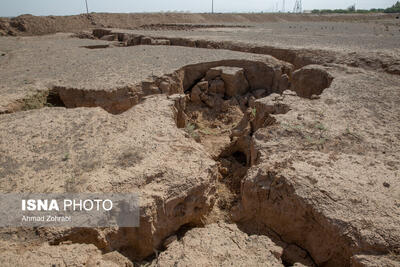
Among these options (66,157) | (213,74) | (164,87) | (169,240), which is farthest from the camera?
(213,74)

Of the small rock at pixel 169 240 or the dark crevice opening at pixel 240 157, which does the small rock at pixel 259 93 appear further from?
the small rock at pixel 169 240

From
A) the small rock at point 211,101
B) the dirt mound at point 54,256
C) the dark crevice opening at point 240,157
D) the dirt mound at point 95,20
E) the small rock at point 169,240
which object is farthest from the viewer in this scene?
the dirt mound at point 95,20

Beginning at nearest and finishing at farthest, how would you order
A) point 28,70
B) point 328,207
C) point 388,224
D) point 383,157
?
1. point 388,224
2. point 328,207
3. point 383,157
4. point 28,70

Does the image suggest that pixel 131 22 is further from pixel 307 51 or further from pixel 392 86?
pixel 392 86

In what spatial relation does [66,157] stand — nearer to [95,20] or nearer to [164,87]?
A: [164,87]

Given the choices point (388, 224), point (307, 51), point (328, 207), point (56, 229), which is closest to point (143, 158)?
point (56, 229)

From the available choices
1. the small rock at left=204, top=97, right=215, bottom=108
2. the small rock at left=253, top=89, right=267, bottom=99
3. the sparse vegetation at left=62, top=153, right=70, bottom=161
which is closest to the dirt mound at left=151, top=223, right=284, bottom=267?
the sparse vegetation at left=62, top=153, right=70, bottom=161

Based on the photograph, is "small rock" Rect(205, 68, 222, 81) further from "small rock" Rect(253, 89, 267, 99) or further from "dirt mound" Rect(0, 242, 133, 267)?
"dirt mound" Rect(0, 242, 133, 267)

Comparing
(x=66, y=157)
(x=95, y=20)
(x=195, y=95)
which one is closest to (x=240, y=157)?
(x=195, y=95)

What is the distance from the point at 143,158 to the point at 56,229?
3.42 ft

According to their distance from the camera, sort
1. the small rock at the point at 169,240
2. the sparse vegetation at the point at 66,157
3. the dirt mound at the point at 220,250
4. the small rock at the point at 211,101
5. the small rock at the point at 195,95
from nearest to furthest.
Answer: the dirt mound at the point at 220,250 < the small rock at the point at 169,240 < the sparse vegetation at the point at 66,157 < the small rock at the point at 195,95 < the small rock at the point at 211,101

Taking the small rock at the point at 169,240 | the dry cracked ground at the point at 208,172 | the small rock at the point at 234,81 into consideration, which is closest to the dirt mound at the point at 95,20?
the dry cracked ground at the point at 208,172

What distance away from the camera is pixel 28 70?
19.7ft

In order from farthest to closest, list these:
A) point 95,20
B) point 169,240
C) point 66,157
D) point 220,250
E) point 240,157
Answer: point 95,20
point 240,157
point 66,157
point 169,240
point 220,250
